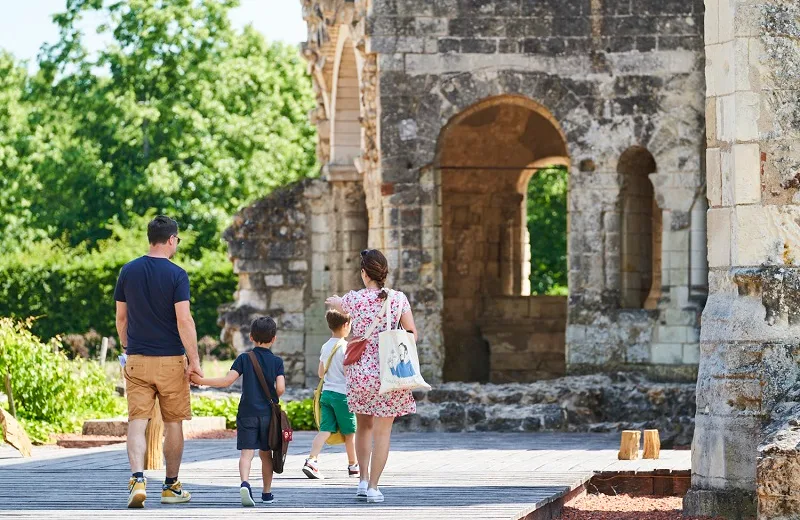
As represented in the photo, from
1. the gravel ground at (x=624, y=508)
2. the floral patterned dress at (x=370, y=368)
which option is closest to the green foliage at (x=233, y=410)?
the gravel ground at (x=624, y=508)

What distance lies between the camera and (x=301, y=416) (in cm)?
1811

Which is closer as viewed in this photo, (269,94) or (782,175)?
(782,175)

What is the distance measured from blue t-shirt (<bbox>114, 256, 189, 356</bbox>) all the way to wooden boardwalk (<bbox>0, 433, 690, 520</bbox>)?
919 mm

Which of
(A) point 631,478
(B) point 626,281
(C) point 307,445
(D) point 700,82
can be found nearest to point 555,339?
(B) point 626,281

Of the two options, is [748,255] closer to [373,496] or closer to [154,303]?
[373,496]

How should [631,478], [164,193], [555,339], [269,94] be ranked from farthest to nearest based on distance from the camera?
[269,94] → [164,193] → [555,339] → [631,478]

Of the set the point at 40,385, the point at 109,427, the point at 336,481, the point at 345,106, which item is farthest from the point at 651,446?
the point at 345,106

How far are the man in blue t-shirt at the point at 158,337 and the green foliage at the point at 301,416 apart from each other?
8014mm

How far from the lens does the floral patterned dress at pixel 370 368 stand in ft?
33.5

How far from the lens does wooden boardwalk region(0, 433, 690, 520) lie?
966 centimetres

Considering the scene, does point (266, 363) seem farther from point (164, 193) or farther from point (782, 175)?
point (164, 193)

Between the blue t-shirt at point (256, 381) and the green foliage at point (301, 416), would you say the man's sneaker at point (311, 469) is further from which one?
the green foliage at point (301, 416)

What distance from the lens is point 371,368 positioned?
10.3 meters

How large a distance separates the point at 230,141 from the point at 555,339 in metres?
16.4
